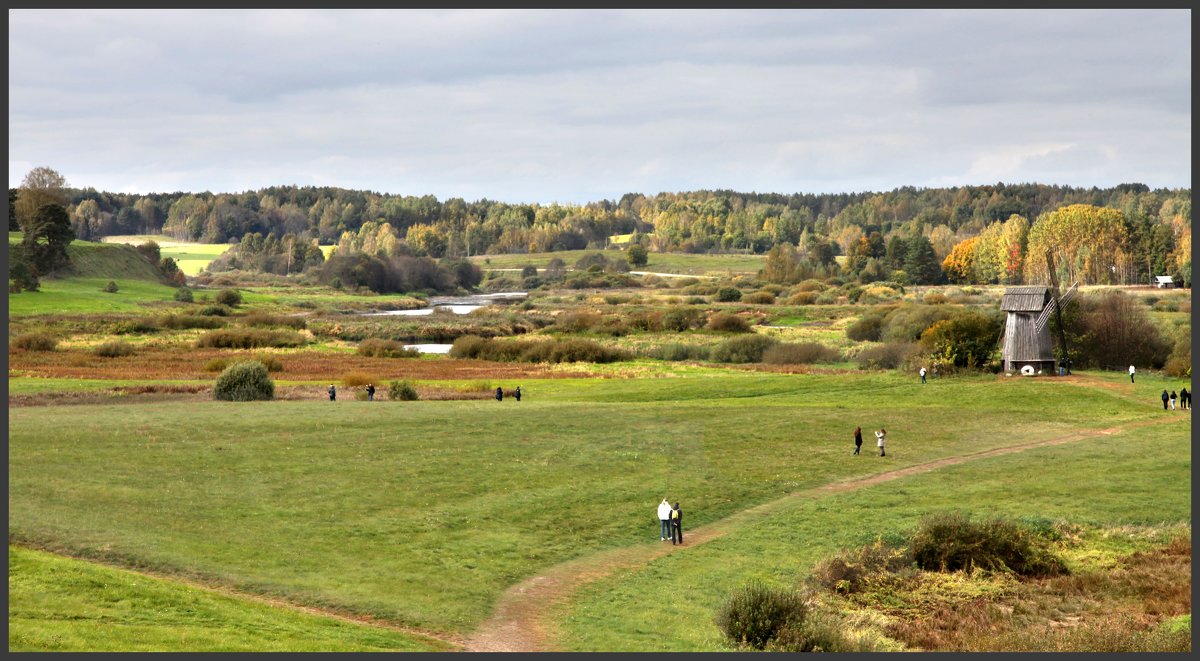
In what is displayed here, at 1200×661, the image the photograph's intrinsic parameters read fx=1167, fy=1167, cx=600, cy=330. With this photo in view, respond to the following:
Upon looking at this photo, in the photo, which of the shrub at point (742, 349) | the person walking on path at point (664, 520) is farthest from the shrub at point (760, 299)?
the person walking on path at point (664, 520)

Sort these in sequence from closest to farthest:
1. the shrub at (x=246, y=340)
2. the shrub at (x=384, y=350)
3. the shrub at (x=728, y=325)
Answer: the shrub at (x=384, y=350)
the shrub at (x=246, y=340)
the shrub at (x=728, y=325)

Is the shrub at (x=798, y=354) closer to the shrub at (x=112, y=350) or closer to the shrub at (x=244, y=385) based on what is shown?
the shrub at (x=244, y=385)

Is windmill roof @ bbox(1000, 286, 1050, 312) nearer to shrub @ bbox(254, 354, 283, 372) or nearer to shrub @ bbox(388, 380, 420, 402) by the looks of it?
shrub @ bbox(388, 380, 420, 402)

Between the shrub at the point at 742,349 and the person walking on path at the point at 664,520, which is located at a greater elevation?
the shrub at the point at 742,349

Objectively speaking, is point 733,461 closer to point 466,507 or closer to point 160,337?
point 466,507

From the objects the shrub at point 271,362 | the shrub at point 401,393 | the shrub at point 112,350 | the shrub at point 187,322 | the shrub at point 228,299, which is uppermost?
the shrub at point 228,299

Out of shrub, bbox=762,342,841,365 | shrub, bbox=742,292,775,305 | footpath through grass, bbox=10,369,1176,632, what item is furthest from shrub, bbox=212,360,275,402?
shrub, bbox=742,292,775,305

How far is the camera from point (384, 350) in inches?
4124

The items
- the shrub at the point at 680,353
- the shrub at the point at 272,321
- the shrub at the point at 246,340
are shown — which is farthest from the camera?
the shrub at the point at 272,321

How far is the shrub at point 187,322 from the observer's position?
125 meters

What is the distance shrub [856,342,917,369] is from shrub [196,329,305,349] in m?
54.3

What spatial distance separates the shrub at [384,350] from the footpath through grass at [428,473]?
134 feet

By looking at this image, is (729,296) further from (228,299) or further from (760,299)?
(228,299)

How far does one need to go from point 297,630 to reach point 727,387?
49915 millimetres
